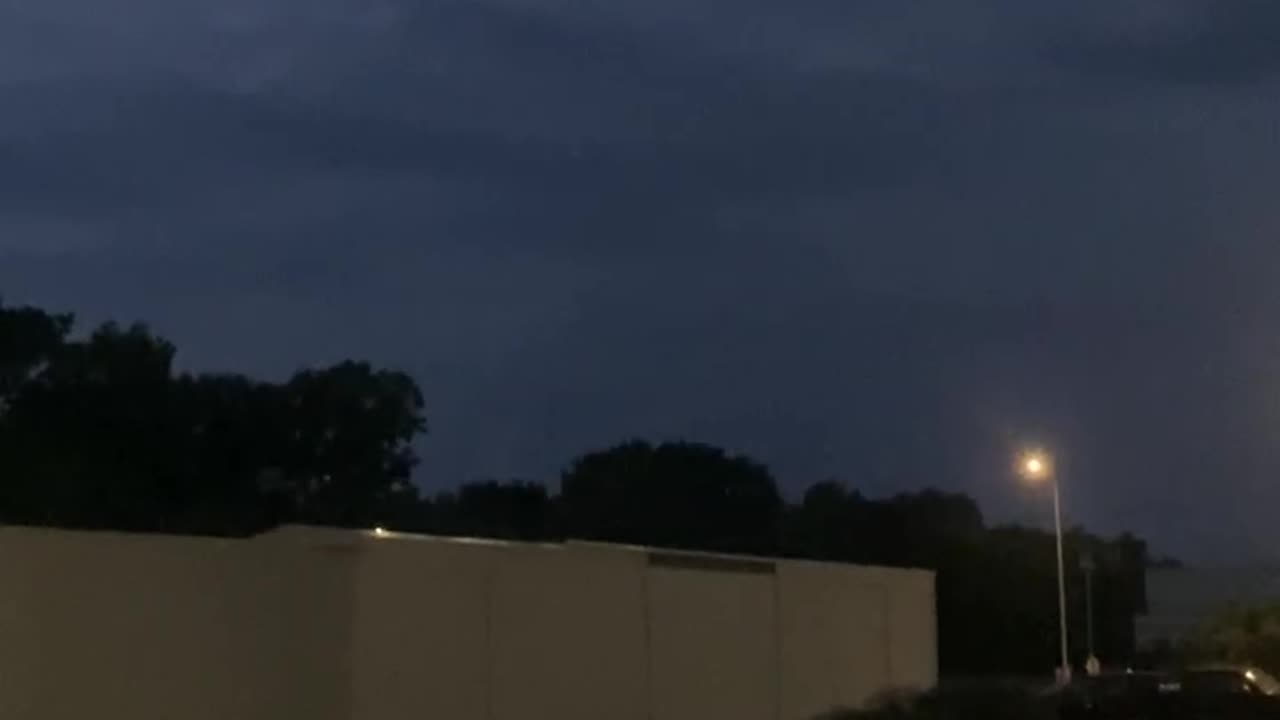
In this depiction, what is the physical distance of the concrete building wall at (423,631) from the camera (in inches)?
→ 920

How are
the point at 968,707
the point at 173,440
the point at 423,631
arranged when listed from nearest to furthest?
the point at 968,707 → the point at 423,631 → the point at 173,440

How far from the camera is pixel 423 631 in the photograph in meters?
28.3

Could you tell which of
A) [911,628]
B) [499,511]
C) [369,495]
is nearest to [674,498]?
[499,511]

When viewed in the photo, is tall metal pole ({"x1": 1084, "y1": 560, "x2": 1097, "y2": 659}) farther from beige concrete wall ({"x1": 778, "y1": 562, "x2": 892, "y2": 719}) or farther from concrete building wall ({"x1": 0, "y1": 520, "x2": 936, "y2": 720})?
concrete building wall ({"x1": 0, "y1": 520, "x2": 936, "y2": 720})

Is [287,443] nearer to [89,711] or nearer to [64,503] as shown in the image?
[64,503]

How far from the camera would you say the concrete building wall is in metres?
23.4

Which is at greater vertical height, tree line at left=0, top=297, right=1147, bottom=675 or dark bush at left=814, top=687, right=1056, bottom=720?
tree line at left=0, top=297, right=1147, bottom=675

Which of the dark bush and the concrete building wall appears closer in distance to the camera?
the dark bush

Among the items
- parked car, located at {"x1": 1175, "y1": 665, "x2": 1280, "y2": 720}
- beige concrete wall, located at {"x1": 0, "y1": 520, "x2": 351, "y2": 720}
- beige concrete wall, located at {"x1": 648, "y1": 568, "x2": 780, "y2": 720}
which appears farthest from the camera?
beige concrete wall, located at {"x1": 648, "y1": 568, "x2": 780, "y2": 720}

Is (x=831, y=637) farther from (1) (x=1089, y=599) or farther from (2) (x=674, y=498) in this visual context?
(2) (x=674, y=498)

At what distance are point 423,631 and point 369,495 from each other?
143ft

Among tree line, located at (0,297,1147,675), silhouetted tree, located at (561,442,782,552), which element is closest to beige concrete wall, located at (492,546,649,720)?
tree line, located at (0,297,1147,675)

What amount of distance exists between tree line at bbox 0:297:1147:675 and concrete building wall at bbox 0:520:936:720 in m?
19.3

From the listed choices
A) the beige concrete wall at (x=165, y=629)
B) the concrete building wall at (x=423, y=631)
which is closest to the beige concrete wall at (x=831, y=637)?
the concrete building wall at (x=423, y=631)
